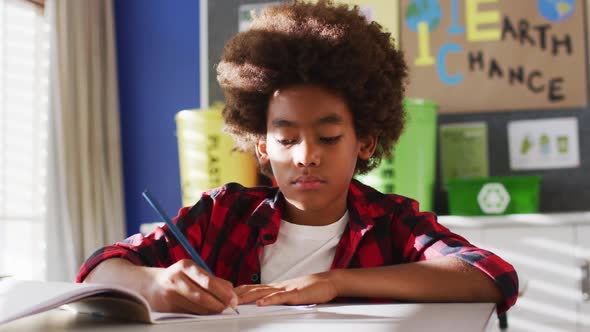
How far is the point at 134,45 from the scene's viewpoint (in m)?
3.42

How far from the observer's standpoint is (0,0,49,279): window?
2945 millimetres

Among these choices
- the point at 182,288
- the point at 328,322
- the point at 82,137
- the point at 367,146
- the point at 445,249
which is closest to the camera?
the point at 328,322

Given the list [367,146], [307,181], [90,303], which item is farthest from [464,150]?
[90,303]

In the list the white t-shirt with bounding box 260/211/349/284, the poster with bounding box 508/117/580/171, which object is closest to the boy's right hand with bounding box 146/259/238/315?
the white t-shirt with bounding box 260/211/349/284

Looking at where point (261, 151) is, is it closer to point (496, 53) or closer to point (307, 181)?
point (307, 181)

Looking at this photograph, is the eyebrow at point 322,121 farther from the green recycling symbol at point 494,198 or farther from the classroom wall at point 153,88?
the classroom wall at point 153,88

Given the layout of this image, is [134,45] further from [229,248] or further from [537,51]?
[229,248]

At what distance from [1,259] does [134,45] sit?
1.17 metres

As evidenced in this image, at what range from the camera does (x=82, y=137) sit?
316 cm

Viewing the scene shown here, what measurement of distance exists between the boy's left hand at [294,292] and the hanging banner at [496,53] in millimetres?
1843

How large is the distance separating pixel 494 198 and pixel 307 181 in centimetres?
133

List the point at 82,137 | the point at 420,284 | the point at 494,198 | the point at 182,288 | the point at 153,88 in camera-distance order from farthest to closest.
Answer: the point at 153,88
the point at 82,137
the point at 494,198
the point at 420,284
the point at 182,288

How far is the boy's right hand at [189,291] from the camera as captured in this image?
807 mm

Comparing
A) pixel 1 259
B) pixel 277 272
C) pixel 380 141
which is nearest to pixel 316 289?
pixel 277 272
